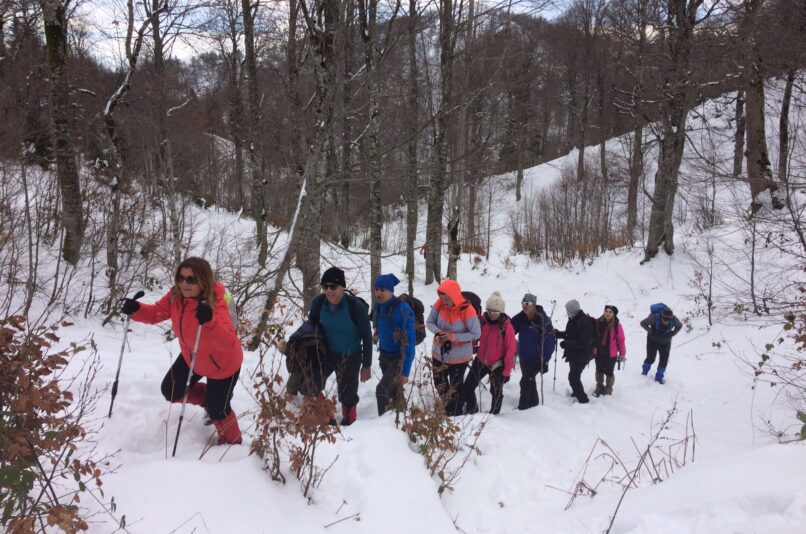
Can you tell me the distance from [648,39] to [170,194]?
14.6 meters

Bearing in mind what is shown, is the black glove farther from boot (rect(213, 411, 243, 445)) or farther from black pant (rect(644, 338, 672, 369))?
black pant (rect(644, 338, 672, 369))

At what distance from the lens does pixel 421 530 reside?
2.94m

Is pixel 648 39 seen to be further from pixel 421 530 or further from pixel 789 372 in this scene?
pixel 421 530

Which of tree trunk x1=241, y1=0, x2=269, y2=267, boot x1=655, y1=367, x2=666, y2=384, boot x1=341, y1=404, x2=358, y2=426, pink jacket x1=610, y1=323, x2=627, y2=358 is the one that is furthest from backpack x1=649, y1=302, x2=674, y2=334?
tree trunk x1=241, y1=0, x2=269, y2=267

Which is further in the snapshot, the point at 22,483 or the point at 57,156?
the point at 57,156

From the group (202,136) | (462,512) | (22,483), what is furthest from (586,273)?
(202,136)

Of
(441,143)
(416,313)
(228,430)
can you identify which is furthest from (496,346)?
(441,143)

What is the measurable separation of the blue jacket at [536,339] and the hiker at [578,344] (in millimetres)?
522

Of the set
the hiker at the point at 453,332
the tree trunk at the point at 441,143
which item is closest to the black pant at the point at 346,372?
the hiker at the point at 453,332

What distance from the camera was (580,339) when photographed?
20.7 ft

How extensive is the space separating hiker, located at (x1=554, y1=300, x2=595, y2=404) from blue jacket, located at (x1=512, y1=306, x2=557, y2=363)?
0.52 meters

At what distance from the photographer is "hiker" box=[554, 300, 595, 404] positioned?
6293mm

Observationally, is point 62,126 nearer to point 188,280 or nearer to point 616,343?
point 188,280

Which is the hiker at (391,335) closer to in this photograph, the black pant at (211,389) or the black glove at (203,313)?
the black pant at (211,389)
